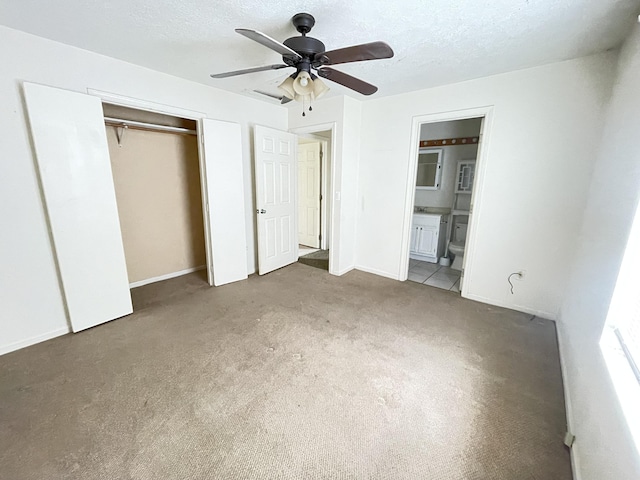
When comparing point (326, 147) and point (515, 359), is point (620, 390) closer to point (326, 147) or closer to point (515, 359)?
point (515, 359)

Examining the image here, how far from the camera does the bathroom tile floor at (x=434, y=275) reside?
137 inches

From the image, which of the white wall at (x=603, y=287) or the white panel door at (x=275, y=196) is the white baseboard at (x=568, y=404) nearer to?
the white wall at (x=603, y=287)

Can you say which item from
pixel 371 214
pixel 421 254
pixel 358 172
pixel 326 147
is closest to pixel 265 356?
pixel 371 214

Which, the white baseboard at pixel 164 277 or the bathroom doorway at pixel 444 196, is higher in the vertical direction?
the bathroom doorway at pixel 444 196

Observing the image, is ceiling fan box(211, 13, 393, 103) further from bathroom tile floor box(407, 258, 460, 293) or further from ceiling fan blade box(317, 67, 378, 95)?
bathroom tile floor box(407, 258, 460, 293)

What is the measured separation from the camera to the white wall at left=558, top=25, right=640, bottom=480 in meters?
1.03

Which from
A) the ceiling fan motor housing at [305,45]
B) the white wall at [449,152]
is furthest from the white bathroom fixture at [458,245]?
the ceiling fan motor housing at [305,45]

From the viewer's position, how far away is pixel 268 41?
143cm

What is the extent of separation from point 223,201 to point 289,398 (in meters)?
2.37

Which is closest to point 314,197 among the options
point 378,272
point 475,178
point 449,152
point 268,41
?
point 378,272

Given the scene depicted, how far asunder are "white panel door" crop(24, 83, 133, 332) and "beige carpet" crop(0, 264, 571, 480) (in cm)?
31

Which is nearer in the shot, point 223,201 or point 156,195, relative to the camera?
point 223,201

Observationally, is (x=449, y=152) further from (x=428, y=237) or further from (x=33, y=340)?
(x=33, y=340)

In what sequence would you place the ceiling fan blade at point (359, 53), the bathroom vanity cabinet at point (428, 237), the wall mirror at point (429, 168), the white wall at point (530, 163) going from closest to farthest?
the ceiling fan blade at point (359, 53) → the white wall at point (530, 163) → the bathroom vanity cabinet at point (428, 237) → the wall mirror at point (429, 168)
